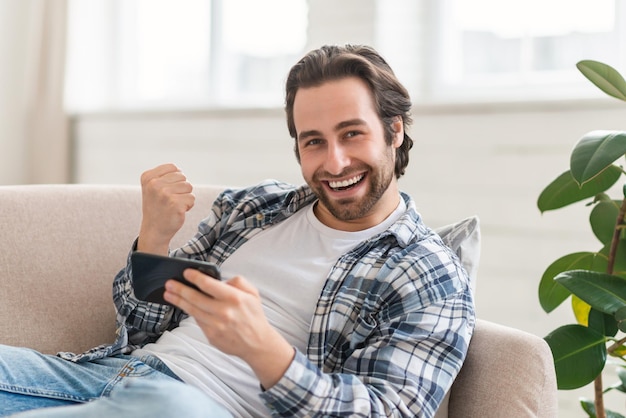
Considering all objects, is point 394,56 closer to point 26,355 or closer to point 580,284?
point 580,284

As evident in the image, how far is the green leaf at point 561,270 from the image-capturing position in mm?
1736

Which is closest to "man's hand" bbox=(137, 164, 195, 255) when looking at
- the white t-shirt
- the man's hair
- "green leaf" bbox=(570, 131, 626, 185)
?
the white t-shirt

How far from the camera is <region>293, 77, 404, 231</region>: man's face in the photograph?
5.05 ft

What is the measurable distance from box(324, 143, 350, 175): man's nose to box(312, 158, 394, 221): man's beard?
52 millimetres

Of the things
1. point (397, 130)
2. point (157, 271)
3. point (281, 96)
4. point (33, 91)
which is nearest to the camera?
point (157, 271)

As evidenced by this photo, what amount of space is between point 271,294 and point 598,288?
0.62 metres

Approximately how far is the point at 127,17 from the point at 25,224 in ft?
7.47

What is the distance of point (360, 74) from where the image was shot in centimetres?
160

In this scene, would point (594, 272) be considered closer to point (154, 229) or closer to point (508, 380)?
point (508, 380)

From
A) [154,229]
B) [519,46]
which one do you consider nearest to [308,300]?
[154,229]

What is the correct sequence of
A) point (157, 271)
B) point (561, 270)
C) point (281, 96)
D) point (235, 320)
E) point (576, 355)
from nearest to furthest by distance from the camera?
point (235, 320), point (157, 271), point (576, 355), point (561, 270), point (281, 96)

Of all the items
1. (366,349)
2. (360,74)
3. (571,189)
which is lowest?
(366,349)

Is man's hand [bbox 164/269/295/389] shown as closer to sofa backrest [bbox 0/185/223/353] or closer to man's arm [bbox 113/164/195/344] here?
man's arm [bbox 113/164/195/344]

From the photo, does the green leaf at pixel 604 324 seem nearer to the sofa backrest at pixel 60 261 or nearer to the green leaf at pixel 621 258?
the green leaf at pixel 621 258
